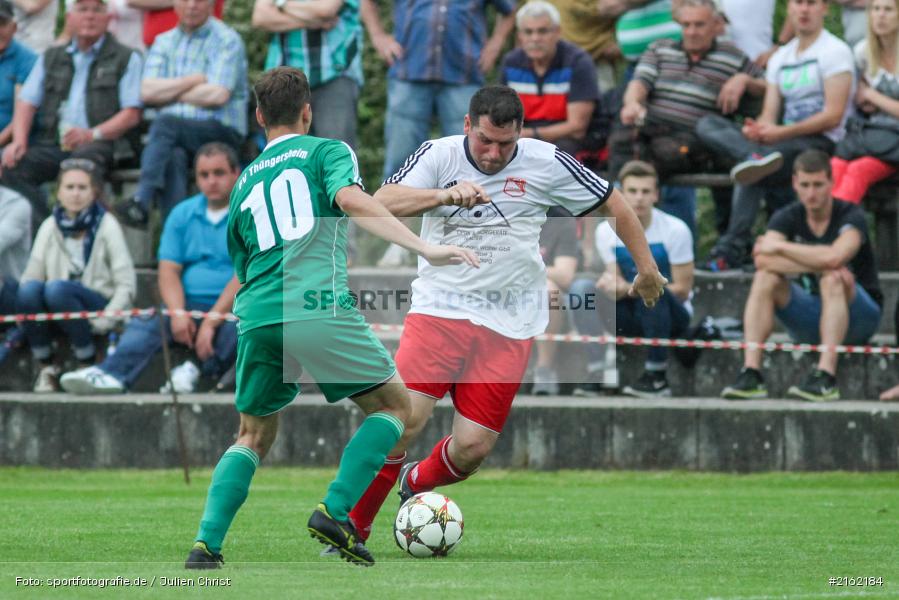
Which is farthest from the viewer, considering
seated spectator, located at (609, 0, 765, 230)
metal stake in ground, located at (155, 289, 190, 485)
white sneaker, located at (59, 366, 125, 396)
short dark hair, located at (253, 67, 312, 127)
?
Answer: seated spectator, located at (609, 0, 765, 230)

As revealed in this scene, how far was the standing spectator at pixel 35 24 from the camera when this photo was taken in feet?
52.0

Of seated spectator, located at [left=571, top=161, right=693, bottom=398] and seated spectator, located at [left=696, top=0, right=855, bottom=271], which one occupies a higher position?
seated spectator, located at [left=696, top=0, right=855, bottom=271]

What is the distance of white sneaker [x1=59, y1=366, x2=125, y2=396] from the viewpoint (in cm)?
1272

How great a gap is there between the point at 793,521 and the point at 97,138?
825 cm

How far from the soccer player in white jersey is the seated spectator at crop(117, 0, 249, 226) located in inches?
257

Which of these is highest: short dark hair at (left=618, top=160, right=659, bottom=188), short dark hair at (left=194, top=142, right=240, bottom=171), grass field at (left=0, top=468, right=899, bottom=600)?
short dark hair at (left=194, top=142, right=240, bottom=171)

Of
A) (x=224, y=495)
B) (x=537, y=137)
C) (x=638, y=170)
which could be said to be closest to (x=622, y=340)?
(x=638, y=170)

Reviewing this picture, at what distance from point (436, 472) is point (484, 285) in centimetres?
103

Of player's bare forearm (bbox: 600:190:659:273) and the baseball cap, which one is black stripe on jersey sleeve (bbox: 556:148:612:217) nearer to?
player's bare forearm (bbox: 600:190:659:273)

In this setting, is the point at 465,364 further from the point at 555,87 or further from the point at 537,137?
the point at 555,87

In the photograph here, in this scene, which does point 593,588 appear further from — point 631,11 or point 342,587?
point 631,11

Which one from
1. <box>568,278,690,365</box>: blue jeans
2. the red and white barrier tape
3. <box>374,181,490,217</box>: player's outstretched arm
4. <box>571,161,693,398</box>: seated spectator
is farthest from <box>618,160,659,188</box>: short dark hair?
<box>374,181,490,217</box>: player's outstretched arm

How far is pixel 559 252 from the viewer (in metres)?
12.7

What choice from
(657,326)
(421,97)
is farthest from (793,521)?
(421,97)
